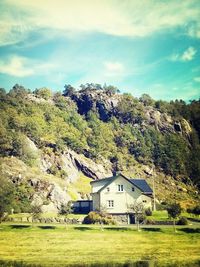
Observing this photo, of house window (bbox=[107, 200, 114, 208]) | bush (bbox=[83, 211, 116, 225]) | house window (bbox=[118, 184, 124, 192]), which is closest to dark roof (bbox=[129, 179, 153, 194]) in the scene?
house window (bbox=[118, 184, 124, 192])

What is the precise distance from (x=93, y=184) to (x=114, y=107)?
256 feet

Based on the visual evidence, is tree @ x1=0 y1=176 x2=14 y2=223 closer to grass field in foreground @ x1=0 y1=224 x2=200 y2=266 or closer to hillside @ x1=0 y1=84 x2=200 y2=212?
grass field in foreground @ x1=0 y1=224 x2=200 y2=266

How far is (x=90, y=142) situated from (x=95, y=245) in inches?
3379

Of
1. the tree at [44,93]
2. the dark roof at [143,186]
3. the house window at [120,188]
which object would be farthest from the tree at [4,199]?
the tree at [44,93]

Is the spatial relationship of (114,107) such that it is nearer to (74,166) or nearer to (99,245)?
(74,166)

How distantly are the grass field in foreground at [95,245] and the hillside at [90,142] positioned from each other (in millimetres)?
26988

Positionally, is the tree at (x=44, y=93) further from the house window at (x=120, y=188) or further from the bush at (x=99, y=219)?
the bush at (x=99, y=219)

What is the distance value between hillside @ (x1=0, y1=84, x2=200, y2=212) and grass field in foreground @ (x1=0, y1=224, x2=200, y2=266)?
27.0m

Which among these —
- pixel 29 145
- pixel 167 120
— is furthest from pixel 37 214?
pixel 167 120

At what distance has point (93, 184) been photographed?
61.6 metres

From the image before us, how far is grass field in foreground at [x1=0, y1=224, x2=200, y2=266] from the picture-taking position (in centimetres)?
2648

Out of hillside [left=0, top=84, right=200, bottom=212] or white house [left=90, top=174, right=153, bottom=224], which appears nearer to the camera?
white house [left=90, top=174, right=153, bottom=224]

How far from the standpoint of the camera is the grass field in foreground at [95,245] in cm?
2648

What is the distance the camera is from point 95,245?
3069cm
